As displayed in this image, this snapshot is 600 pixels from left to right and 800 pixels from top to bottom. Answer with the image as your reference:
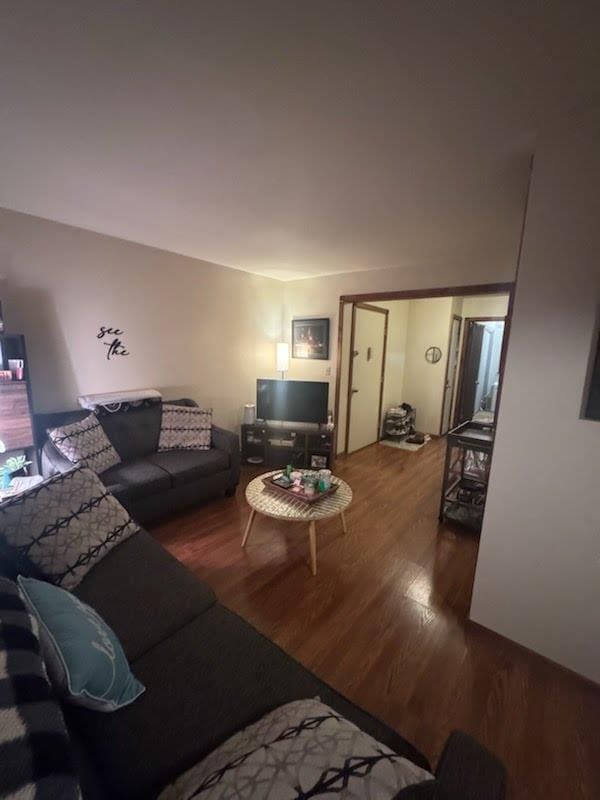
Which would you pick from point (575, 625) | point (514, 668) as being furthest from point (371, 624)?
point (575, 625)

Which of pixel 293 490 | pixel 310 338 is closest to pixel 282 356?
pixel 310 338

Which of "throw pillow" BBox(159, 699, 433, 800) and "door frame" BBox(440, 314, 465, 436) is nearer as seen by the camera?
"throw pillow" BBox(159, 699, 433, 800)

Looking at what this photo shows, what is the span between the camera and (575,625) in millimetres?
1556

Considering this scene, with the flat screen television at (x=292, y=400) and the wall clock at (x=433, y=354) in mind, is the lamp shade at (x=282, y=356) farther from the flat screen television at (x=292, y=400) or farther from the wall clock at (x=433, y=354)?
the wall clock at (x=433, y=354)

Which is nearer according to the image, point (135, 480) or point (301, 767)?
point (301, 767)

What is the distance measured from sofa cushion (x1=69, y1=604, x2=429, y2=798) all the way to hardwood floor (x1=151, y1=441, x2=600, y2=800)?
585 millimetres

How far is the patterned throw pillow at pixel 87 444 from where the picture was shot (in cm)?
244

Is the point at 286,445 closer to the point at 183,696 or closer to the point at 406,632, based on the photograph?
the point at 406,632

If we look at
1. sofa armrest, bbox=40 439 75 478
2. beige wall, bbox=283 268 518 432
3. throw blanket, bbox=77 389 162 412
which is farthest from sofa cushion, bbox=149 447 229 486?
beige wall, bbox=283 268 518 432

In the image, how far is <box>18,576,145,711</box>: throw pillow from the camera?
0.88 metres

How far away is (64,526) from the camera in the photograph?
149 cm

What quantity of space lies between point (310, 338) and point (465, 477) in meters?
2.42

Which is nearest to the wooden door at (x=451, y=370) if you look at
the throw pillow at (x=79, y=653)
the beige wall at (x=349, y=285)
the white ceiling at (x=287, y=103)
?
the beige wall at (x=349, y=285)

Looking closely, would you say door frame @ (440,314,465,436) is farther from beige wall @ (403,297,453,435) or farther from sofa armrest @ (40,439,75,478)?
sofa armrest @ (40,439,75,478)
